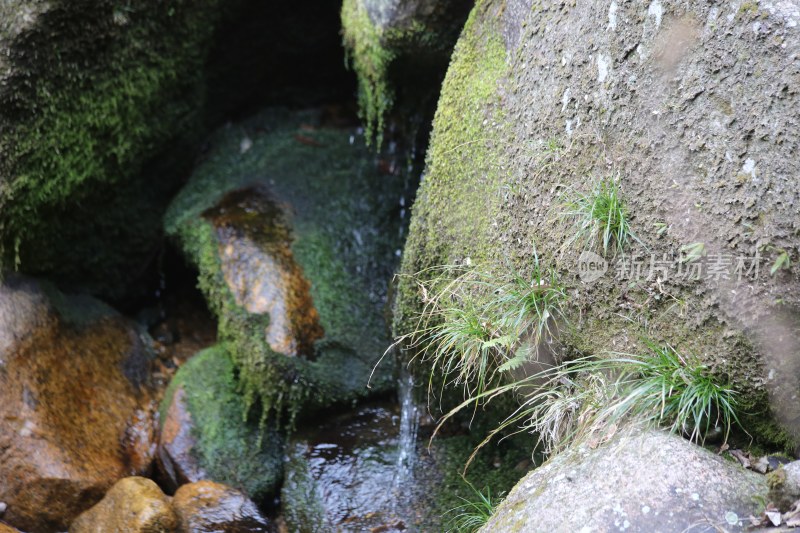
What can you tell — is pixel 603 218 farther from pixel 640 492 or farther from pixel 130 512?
pixel 130 512

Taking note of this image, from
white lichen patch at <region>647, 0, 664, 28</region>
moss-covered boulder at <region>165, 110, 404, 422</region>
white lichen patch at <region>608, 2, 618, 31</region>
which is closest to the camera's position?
white lichen patch at <region>647, 0, 664, 28</region>

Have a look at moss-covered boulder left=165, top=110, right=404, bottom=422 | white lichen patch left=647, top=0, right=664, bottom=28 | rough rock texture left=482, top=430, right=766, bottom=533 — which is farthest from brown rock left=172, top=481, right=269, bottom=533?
white lichen patch left=647, top=0, right=664, bottom=28

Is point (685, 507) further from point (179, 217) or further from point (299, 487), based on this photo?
point (179, 217)

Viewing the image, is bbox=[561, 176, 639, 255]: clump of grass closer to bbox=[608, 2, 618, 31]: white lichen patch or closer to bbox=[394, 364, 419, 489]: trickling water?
bbox=[608, 2, 618, 31]: white lichen patch

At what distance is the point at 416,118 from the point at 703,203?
9.11ft

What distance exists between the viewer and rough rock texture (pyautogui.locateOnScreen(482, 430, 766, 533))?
7.84 ft

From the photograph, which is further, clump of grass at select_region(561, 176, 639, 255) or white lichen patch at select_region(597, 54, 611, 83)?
white lichen patch at select_region(597, 54, 611, 83)

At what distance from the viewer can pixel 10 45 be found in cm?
446

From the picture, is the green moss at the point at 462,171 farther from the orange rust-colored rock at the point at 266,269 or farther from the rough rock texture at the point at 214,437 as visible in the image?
the rough rock texture at the point at 214,437

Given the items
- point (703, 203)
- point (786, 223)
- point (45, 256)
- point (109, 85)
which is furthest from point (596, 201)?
point (45, 256)

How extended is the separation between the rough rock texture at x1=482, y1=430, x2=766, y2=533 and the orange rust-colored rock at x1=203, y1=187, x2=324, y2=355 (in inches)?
96.9

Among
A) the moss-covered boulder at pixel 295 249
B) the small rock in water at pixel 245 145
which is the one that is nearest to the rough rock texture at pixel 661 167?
the moss-covered boulder at pixel 295 249

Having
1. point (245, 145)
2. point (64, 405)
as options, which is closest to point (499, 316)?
point (64, 405)

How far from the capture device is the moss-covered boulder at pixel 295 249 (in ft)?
15.9
